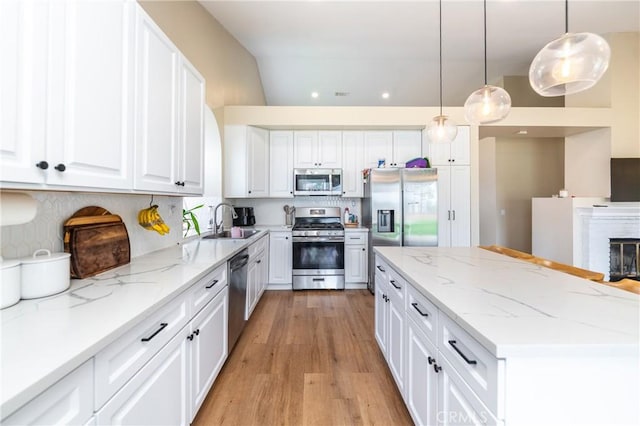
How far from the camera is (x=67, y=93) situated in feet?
3.25

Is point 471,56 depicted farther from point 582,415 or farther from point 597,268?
point 582,415

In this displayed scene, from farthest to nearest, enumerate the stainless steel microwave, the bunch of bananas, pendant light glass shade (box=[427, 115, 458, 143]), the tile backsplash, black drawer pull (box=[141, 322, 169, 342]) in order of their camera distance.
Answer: the stainless steel microwave, pendant light glass shade (box=[427, 115, 458, 143]), the bunch of bananas, the tile backsplash, black drawer pull (box=[141, 322, 169, 342])

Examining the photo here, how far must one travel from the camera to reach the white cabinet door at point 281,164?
13.4 ft

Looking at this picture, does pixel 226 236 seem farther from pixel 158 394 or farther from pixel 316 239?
pixel 158 394

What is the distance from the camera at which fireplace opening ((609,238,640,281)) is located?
12.3 ft

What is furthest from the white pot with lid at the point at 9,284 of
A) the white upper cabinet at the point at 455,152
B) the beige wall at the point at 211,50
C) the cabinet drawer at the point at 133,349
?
the white upper cabinet at the point at 455,152

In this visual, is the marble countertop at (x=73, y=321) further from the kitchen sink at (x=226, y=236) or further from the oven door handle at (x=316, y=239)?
the oven door handle at (x=316, y=239)

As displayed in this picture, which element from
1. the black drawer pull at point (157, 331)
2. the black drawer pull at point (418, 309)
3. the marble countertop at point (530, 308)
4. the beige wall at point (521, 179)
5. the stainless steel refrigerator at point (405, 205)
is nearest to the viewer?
the marble countertop at point (530, 308)

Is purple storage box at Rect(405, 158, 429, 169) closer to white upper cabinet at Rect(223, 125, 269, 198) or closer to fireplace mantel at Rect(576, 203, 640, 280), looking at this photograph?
white upper cabinet at Rect(223, 125, 269, 198)

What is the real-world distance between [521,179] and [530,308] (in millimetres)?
6172

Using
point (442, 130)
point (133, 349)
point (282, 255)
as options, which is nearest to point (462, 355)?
point (133, 349)

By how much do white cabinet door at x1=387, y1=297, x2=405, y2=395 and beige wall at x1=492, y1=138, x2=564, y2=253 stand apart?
206 inches

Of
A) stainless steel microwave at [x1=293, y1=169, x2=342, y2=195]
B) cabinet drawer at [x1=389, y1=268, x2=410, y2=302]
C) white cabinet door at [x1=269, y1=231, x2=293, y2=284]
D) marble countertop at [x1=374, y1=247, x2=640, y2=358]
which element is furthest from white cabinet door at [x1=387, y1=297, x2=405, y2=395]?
stainless steel microwave at [x1=293, y1=169, x2=342, y2=195]

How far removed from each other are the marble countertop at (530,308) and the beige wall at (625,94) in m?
4.03
